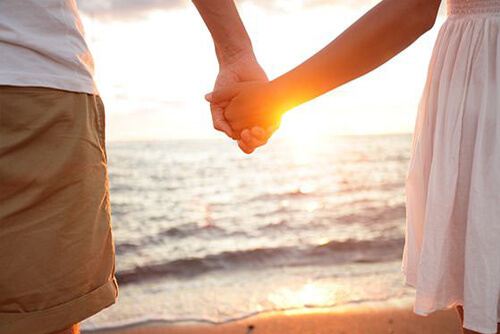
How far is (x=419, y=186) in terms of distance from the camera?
1.69 meters

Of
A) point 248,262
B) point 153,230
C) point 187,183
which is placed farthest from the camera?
point 187,183

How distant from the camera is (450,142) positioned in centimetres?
155

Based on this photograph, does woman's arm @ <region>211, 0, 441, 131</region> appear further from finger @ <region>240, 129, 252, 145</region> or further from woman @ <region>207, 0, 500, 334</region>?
finger @ <region>240, 129, 252, 145</region>

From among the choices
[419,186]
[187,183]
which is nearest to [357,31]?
[419,186]

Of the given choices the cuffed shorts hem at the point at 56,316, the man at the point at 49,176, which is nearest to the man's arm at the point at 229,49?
the man at the point at 49,176

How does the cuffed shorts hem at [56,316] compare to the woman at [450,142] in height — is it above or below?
below

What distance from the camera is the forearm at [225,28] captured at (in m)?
2.23

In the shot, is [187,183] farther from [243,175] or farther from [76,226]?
[76,226]

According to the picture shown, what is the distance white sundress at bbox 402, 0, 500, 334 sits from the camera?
4.84 ft

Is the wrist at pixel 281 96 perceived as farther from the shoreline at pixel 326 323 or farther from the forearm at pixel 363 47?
the shoreline at pixel 326 323

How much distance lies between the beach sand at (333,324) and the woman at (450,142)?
231cm

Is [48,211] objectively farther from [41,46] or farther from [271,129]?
[271,129]

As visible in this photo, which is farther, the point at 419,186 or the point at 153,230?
the point at 153,230

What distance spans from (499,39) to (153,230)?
28.9ft
